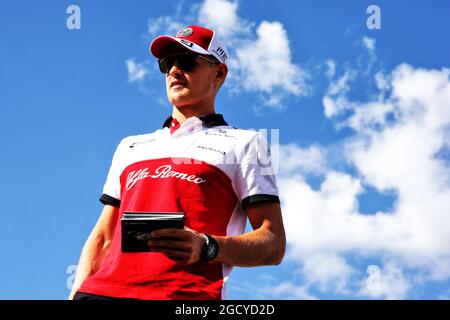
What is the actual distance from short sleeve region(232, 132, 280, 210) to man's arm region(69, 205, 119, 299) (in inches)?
49.3

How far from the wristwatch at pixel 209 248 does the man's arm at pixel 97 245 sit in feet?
4.63

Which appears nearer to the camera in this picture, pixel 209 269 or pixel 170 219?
pixel 170 219

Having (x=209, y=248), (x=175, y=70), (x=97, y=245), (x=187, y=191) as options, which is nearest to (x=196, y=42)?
(x=175, y=70)

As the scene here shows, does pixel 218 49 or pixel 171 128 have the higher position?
pixel 218 49

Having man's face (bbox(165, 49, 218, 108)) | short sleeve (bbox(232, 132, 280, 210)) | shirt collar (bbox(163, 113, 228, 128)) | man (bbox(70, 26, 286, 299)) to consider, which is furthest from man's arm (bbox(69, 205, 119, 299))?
short sleeve (bbox(232, 132, 280, 210))

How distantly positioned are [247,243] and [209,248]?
44 cm

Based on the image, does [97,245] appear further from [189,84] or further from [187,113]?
[189,84]

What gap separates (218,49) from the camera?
655 centimetres

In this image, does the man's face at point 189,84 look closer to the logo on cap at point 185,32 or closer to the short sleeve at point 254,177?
the logo on cap at point 185,32

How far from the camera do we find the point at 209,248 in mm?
4844

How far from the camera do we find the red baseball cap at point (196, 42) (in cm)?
630

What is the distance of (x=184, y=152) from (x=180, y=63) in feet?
3.20
